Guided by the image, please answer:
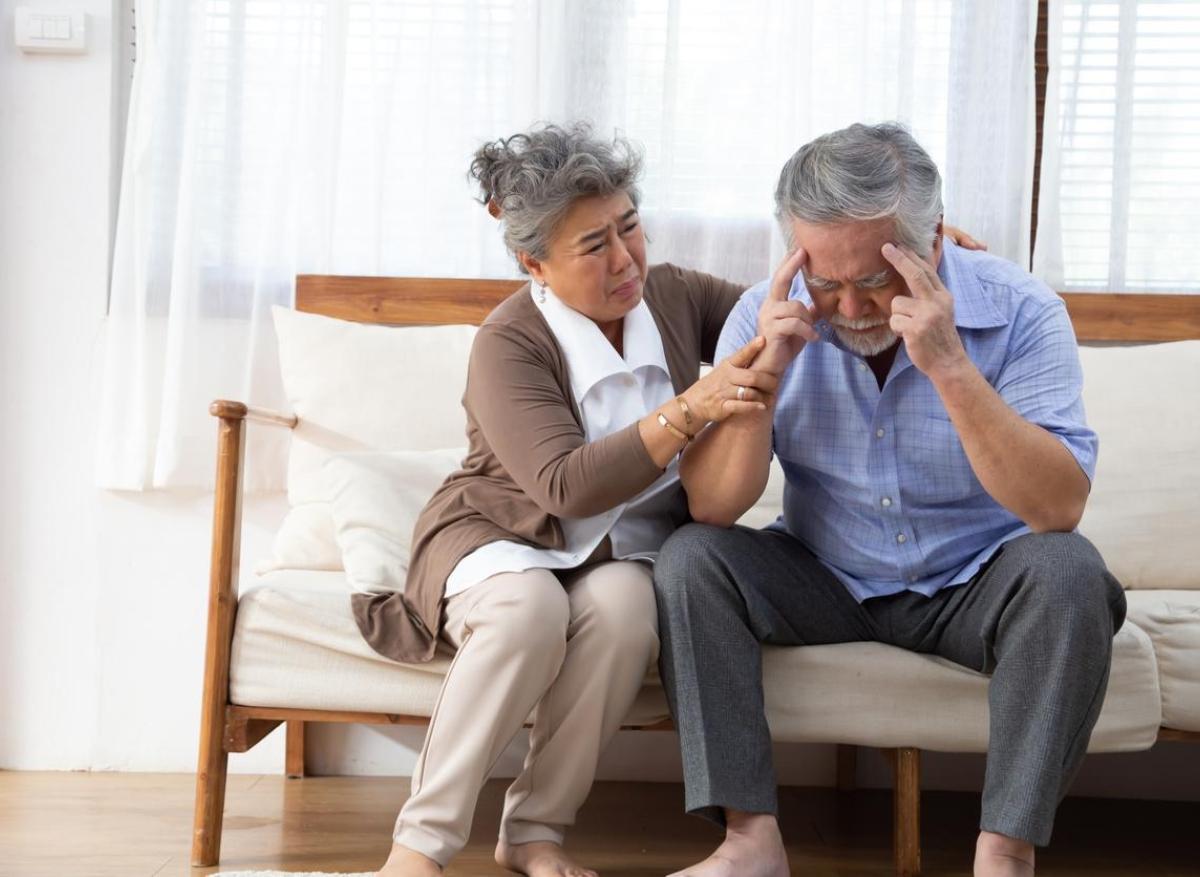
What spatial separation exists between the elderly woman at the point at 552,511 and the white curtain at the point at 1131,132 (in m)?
1.07

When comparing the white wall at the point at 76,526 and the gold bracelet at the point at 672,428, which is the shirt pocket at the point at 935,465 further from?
the white wall at the point at 76,526

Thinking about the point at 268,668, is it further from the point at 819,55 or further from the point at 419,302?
the point at 819,55

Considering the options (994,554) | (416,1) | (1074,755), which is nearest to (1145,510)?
(994,554)

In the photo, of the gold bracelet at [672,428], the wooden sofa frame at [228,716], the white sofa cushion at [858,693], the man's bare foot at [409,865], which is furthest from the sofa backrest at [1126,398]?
the man's bare foot at [409,865]

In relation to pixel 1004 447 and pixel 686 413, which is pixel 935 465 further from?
pixel 686 413

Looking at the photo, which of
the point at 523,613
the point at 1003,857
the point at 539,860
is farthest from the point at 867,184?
the point at 539,860

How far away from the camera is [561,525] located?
73.9 inches

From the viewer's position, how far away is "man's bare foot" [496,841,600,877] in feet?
5.78

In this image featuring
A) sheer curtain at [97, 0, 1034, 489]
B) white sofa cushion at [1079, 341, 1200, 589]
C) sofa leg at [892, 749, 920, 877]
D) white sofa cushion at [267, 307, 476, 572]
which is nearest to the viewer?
sofa leg at [892, 749, 920, 877]

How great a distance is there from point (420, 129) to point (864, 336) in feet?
4.19

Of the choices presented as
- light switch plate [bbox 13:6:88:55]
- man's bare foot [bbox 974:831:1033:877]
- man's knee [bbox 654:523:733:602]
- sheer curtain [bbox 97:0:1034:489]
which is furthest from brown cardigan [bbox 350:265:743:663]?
light switch plate [bbox 13:6:88:55]

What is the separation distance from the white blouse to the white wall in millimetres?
963

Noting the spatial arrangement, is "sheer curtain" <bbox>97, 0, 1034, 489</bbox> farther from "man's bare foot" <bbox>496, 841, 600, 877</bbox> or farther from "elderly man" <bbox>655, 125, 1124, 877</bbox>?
"man's bare foot" <bbox>496, 841, 600, 877</bbox>

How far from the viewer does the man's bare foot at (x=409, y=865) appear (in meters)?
1.67
